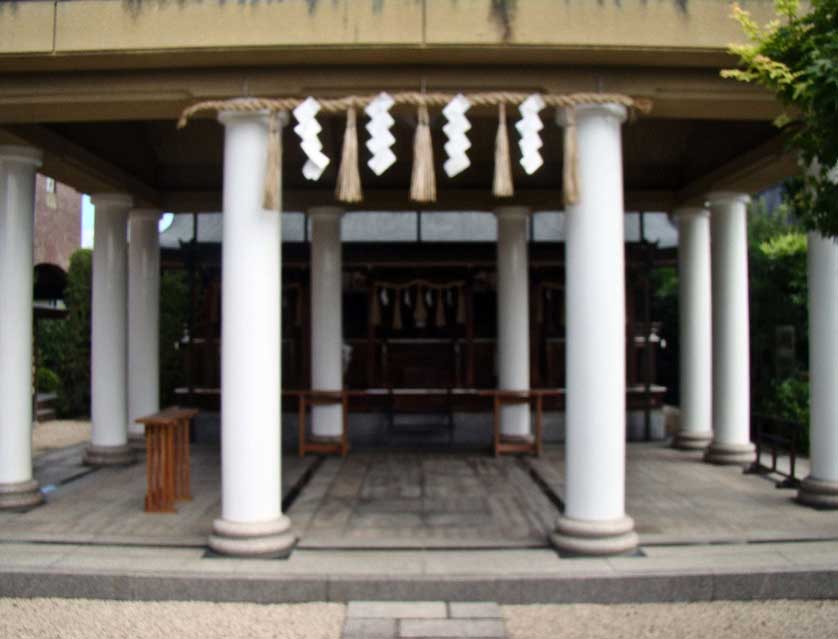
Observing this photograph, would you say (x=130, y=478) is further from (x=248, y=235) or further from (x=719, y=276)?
(x=719, y=276)

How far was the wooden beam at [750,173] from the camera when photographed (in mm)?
8672

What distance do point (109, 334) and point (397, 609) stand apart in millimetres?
6459

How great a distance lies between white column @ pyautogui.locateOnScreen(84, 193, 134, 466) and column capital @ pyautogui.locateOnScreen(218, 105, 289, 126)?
15.4 ft

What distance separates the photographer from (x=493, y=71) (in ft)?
21.6

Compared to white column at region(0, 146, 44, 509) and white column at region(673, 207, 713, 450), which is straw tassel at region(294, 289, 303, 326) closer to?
white column at region(0, 146, 44, 509)

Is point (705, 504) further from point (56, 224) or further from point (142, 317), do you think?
point (56, 224)

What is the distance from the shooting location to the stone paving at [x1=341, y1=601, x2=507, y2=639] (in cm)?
521

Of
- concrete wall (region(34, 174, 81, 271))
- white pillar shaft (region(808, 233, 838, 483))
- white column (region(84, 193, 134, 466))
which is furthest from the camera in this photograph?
concrete wall (region(34, 174, 81, 271))

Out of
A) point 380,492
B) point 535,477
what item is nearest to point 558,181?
point 535,477

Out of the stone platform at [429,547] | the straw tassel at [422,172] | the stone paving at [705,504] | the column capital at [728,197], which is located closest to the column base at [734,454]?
the stone paving at [705,504]

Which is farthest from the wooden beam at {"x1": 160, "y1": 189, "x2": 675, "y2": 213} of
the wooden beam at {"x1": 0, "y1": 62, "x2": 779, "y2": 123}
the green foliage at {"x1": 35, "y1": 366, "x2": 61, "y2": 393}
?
the green foliage at {"x1": 35, "y1": 366, "x2": 61, "y2": 393}

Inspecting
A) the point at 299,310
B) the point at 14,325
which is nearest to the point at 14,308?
the point at 14,325

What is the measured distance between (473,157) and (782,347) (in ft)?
22.8

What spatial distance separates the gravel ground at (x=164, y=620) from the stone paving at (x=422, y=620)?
5.9 inches
